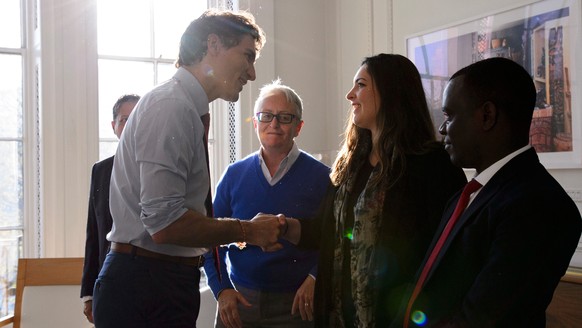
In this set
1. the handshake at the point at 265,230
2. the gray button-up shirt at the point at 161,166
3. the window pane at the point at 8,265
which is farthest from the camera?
the window pane at the point at 8,265

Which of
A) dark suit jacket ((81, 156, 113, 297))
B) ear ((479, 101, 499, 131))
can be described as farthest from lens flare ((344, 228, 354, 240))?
dark suit jacket ((81, 156, 113, 297))

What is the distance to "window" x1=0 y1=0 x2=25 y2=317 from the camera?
3648 mm

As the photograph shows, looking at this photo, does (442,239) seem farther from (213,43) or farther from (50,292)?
(50,292)

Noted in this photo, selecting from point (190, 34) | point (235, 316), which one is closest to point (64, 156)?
point (235, 316)

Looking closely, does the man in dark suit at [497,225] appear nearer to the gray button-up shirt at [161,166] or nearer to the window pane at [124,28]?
the gray button-up shirt at [161,166]

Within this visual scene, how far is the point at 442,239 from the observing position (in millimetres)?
1256

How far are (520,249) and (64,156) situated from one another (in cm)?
313

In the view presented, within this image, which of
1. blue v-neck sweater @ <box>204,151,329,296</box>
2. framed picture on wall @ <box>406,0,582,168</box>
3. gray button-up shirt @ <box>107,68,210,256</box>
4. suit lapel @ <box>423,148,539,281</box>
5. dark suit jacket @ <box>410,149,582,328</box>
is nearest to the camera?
dark suit jacket @ <box>410,149,582,328</box>

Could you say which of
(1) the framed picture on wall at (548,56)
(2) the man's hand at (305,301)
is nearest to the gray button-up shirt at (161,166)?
(2) the man's hand at (305,301)

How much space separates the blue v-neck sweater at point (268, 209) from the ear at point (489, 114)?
1.07 meters

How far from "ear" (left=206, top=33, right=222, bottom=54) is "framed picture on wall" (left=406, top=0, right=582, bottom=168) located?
186cm

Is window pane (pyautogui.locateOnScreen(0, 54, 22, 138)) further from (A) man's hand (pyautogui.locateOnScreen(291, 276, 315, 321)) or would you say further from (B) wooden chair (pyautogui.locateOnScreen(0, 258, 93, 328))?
(A) man's hand (pyautogui.locateOnScreen(291, 276, 315, 321))

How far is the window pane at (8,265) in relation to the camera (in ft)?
11.9

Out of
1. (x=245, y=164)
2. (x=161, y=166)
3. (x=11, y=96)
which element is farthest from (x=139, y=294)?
(x=11, y=96)
